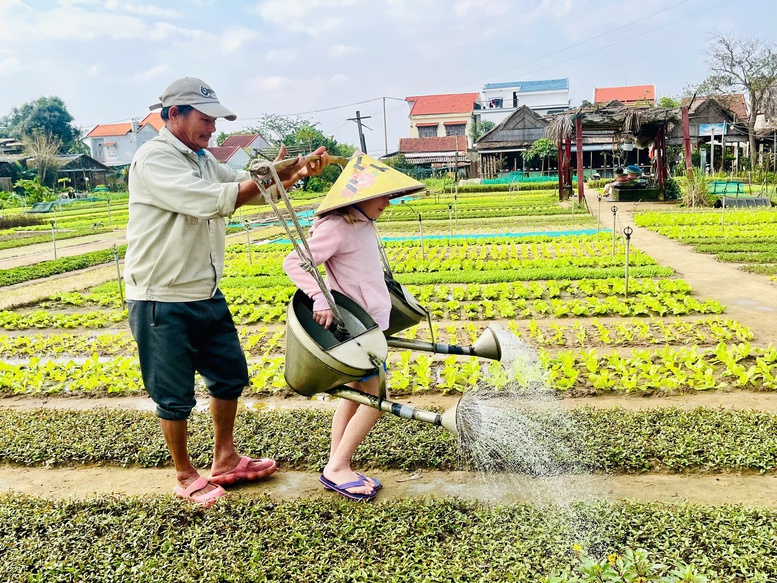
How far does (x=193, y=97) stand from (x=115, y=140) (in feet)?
236

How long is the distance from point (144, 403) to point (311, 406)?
1378 mm

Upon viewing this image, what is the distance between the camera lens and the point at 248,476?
3.64 meters

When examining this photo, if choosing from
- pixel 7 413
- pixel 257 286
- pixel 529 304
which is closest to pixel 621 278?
pixel 529 304

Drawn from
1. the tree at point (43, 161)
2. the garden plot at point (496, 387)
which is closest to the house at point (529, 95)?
the tree at point (43, 161)

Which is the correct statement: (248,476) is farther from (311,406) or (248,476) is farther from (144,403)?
(144,403)

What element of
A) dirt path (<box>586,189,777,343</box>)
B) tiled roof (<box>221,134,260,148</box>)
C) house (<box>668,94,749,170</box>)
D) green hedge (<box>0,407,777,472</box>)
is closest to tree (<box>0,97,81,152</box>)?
tiled roof (<box>221,134,260,148</box>)

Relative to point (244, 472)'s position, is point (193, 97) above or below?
above

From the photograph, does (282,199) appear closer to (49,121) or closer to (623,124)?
(623,124)

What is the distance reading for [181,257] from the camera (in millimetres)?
3195

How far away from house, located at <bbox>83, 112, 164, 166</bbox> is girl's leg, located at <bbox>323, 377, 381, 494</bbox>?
224ft

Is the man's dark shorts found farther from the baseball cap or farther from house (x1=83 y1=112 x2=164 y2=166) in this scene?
house (x1=83 y1=112 x2=164 y2=166)

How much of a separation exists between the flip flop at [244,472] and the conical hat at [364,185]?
1.45 metres

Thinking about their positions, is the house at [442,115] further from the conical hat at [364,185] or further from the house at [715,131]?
the conical hat at [364,185]

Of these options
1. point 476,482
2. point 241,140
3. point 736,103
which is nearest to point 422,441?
point 476,482
